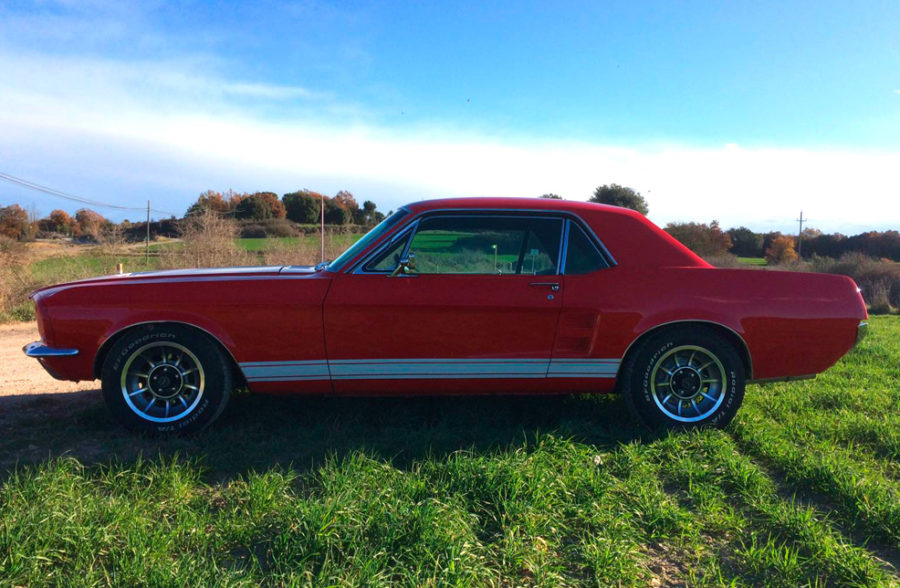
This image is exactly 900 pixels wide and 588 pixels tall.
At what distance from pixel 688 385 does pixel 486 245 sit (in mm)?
1697

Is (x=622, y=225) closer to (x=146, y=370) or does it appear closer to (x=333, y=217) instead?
(x=146, y=370)

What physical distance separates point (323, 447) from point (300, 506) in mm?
890

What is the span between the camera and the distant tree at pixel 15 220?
20.3m

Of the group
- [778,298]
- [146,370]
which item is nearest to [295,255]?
[146,370]

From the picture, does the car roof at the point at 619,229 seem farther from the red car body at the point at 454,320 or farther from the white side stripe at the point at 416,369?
the white side stripe at the point at 416,369

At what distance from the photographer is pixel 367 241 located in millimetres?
3854

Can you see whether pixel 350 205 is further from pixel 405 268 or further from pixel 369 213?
pixel 405 268

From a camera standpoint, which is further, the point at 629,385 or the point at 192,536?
the point at 629,385

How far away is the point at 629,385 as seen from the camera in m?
3.74

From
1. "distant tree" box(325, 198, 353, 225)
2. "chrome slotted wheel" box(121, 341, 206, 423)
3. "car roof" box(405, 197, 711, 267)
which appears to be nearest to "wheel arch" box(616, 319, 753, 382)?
"car roof" box(405, 197, 711, 267)

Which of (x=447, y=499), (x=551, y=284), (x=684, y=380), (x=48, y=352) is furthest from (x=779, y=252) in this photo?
(x=48, y=352)

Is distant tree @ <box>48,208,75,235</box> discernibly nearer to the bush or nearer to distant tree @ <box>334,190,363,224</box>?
distant tree @ <box>334,190,363,224</box>

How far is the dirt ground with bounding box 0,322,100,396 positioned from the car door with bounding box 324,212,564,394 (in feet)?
9.58

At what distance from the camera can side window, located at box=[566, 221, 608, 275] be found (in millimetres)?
3787
